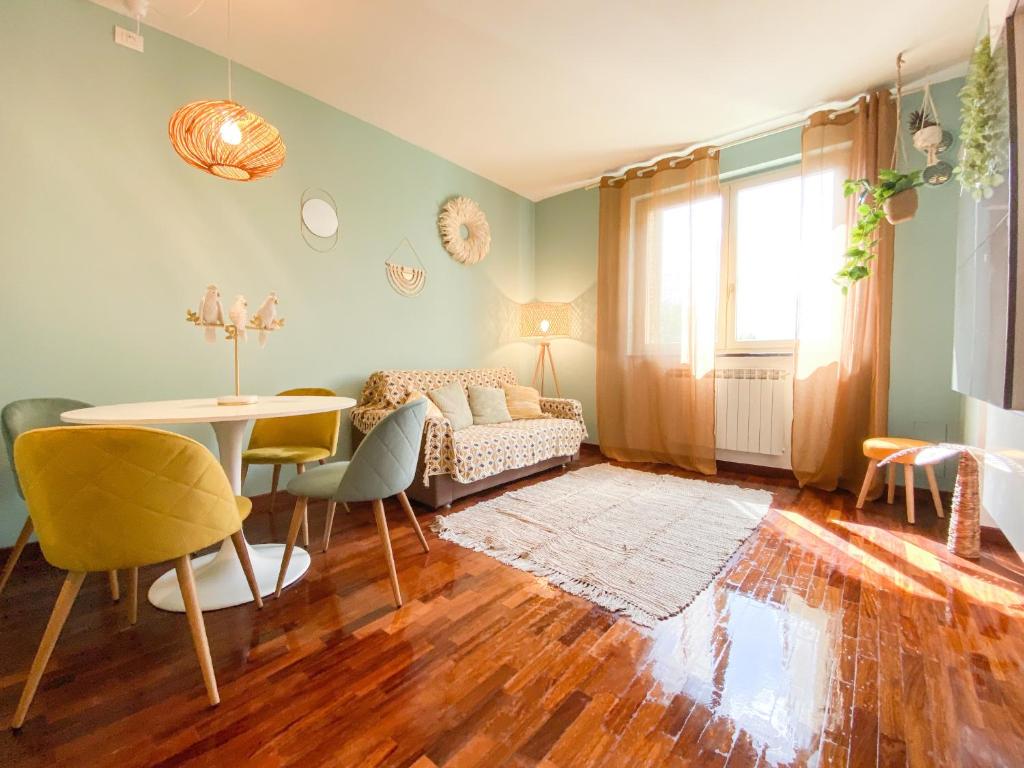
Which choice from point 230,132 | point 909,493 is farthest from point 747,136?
point 230,132

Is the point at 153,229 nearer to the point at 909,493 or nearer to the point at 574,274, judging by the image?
the point at 574,274

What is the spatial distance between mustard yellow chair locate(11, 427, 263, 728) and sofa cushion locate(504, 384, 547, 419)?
272 cm

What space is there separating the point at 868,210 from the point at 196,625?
11.5 ft

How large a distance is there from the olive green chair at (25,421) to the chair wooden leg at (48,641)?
0.51m

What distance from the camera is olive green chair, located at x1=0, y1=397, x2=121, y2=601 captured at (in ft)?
5.21

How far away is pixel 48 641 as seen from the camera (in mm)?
1074

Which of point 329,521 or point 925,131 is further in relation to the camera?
point 925,131

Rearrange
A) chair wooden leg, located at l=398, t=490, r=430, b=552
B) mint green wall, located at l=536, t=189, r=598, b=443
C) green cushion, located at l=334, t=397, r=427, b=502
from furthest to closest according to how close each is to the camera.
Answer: mint green wall, located at l=536, t=189, r=598, b=443, chair wooden leg, located at l=398, t=490, r=430, b=552, green cushion, located at l=334, t=397, r=427, b=502

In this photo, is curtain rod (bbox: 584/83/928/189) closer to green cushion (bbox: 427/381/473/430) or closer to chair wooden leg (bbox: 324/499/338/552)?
green cushion (bbox: 427/381/473/430)

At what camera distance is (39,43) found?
2.01m

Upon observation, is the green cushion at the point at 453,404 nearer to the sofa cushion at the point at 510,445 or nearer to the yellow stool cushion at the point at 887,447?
the sofa cushion at the point at 510,445

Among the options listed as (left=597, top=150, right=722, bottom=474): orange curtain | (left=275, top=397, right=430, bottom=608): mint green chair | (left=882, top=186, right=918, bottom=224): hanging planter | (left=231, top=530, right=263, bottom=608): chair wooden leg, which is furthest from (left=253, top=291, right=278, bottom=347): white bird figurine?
(left=882, top=186, right=918, bottom=224): hanging planter

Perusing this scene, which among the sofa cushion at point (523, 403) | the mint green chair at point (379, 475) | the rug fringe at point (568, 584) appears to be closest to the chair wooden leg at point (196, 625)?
the mint green chair at point (379, 475)

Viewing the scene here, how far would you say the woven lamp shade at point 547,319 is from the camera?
14.1 feet
